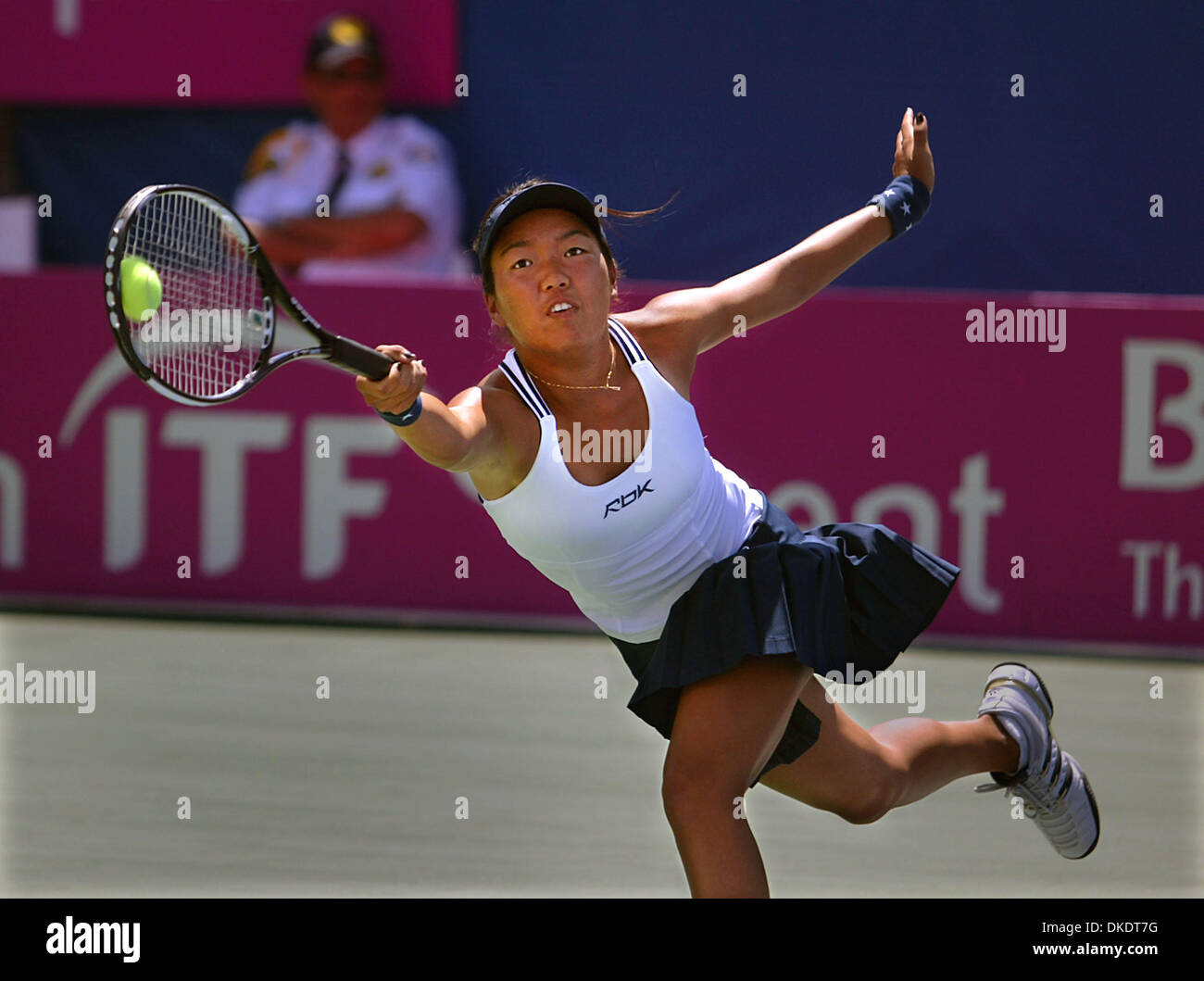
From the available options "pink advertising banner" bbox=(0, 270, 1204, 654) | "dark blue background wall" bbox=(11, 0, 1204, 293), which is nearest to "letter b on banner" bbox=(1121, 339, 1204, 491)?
"pink advertising banner" bbox=(0, 270, 1204, 654)

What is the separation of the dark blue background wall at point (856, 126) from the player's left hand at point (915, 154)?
12.6 ft

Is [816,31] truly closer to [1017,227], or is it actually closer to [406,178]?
[1017,227]

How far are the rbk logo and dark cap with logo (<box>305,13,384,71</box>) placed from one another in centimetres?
542

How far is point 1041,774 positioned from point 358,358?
192 centimetres

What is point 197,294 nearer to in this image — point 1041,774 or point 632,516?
point 632,516

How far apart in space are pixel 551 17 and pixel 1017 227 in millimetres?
2271

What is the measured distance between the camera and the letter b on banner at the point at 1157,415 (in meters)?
6.70

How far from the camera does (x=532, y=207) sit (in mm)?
3609

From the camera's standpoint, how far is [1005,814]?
201 inches

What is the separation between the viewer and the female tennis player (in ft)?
11.1
